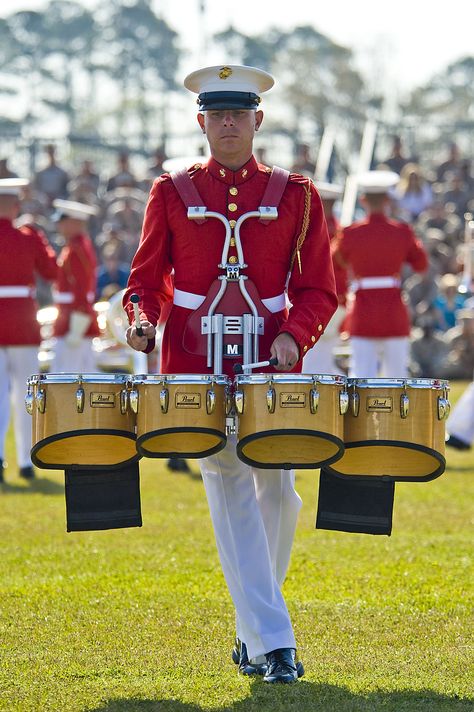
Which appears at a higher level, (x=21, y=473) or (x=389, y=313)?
(x=389, y=313)

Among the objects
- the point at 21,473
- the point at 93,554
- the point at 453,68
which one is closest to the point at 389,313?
the point at 21,473

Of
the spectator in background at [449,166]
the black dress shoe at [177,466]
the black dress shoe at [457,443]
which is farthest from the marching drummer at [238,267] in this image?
the spectator in background at [449,166]

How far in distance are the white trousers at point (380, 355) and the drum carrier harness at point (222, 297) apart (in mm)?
6324

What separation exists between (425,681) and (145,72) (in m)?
48.9

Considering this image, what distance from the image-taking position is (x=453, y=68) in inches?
2202

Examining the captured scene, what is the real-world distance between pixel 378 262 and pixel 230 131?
5958 mm

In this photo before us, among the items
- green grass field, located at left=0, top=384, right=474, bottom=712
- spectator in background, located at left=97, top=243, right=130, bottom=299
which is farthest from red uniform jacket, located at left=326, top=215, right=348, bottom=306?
spectator in background, located at left=97, top=243, right=130, bottom=299

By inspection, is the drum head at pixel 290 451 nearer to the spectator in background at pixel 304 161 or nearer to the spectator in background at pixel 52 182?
the spectator in background at pixel 304 161

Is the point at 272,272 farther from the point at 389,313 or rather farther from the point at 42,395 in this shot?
the point at 389,313

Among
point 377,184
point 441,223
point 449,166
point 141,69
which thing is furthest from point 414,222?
point 141,69

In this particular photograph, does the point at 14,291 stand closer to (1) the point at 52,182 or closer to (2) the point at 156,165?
(1) the point at 52,182

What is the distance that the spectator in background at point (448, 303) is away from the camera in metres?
18.8

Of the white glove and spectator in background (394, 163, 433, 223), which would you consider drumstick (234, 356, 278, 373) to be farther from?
spectator in background (394, 163, 433, 223)

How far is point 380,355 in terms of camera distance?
11.6 m
